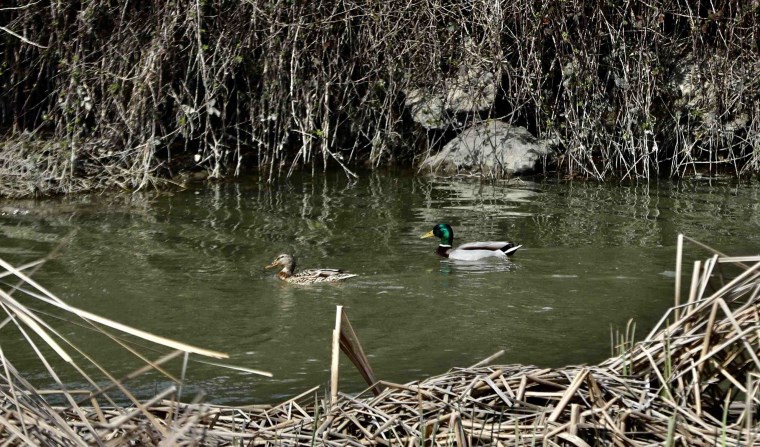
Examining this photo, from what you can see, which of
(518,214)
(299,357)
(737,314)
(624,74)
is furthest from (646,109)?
(737,314)

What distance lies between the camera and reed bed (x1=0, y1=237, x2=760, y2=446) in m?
3.62

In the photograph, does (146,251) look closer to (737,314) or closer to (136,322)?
(136,322)

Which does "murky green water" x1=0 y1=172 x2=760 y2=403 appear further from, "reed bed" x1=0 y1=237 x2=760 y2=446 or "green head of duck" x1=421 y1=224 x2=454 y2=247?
"reed bed" x1=0 y1=237 x2=760 y2=446

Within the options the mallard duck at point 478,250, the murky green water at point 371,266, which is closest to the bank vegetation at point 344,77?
the murky green water at point 371,266

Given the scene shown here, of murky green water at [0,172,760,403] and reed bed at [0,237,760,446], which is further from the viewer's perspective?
murky green water at [0,172,760,403]

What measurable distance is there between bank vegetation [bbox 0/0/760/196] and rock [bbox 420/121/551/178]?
249mm

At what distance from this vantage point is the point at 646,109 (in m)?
13.5

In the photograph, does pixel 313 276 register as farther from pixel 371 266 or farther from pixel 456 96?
pixel 456 96

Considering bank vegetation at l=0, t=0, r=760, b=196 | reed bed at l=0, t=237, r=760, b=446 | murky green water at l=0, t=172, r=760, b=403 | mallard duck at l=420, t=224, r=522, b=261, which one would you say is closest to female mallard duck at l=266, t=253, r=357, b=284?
murky green water at l=0, t=172, r=760, b=403

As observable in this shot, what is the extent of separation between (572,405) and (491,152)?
10357 mm

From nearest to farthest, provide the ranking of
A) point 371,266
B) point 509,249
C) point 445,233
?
1. point 371,266
2. point 509,249
3. point 445,233

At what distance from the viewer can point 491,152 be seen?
13.9 metres

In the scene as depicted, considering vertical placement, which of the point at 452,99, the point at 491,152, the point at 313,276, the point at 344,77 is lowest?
the point at 313,276

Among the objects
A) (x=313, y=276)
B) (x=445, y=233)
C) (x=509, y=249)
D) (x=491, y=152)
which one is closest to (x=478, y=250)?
(x=509, y=249)
